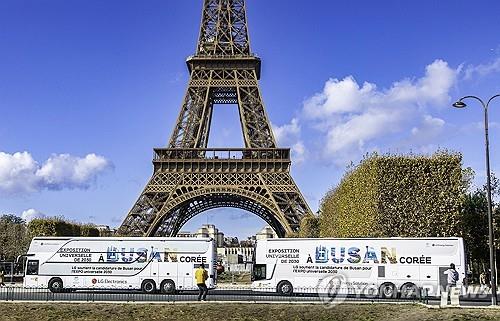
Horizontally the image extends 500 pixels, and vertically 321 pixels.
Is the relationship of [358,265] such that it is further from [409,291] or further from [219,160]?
[219,160]

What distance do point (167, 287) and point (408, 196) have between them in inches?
711

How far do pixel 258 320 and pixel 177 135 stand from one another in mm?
55731

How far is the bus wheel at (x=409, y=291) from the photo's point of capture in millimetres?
39000

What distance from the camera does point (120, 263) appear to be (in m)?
42.5

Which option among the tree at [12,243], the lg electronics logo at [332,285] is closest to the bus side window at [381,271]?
the lg electronics logo at [332,285]

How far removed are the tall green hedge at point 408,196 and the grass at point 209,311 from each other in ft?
50.1

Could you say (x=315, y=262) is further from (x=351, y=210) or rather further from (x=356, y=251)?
(x=351, y=210)

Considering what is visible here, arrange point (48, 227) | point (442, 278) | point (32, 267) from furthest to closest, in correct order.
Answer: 1. point (48, 227)
2. point (32, 267)
3. point (442, 278)

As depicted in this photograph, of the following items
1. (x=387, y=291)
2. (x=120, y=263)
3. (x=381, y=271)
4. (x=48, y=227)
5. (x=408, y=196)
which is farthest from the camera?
(x=48, y=227)

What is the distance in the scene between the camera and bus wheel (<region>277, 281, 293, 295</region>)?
134 feet

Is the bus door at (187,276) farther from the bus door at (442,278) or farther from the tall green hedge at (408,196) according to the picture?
the bus door at (442,278)

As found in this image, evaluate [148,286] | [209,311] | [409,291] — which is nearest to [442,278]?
[409,291]

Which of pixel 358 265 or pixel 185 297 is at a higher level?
pixel 358 265

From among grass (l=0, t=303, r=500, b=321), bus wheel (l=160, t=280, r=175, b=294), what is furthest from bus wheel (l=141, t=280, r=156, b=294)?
grass (l=0, t=303, r=500, b=321)
